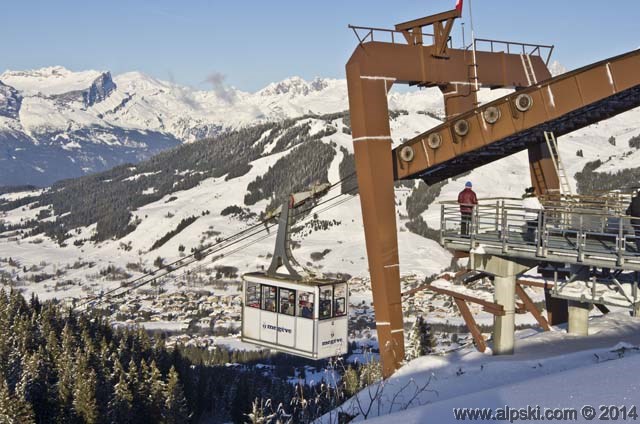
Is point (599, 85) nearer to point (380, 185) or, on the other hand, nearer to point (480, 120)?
point (480, 120)

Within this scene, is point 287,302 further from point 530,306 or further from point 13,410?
Answer: point 13,410

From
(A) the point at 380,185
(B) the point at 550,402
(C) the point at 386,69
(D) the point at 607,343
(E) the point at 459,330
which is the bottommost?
(E) the point at 459,330

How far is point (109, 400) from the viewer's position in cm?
5500

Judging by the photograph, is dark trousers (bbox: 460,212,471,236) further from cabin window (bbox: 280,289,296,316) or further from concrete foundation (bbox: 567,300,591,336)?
cabin window (bbox: 280,289,296,316)

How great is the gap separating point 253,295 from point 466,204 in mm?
9006

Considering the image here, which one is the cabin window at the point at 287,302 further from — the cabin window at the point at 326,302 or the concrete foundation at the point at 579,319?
the concrete foundation at the point at 579,319

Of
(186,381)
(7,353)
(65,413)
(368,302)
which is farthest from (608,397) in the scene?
(368,302)

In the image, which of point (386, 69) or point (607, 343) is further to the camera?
point (386, 69)

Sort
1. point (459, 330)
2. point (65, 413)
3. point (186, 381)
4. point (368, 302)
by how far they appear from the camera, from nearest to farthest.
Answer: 1. point (65, 413)
2. point (186, 381)
3. point (459, 330)
4. point (368, 302)

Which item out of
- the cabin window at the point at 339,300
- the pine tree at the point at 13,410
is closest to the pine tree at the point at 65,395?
the pine tree at the point at 13,410

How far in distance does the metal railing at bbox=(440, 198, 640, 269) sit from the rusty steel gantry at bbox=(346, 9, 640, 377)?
7.52ft

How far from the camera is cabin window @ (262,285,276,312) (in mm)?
26109

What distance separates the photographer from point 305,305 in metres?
25.3

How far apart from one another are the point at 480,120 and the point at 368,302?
490ft
